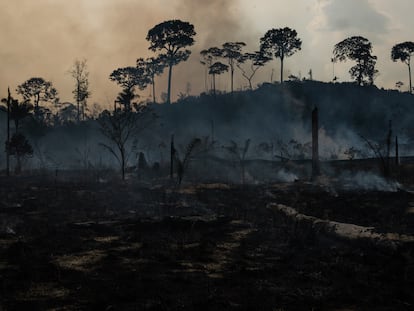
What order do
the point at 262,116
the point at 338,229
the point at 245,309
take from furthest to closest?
the point at 262,116
the point at 338,229
the point at 245,309

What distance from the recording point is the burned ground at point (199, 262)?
26.3 ft

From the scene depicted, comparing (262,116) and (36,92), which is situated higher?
(36,92)

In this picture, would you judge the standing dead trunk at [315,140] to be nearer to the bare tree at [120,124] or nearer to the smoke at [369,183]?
the smoke at [369,183]

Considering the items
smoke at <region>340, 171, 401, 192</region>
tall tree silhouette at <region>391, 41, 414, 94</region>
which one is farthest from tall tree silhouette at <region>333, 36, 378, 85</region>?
smoke at <region>340, 171, 401, 192</region>

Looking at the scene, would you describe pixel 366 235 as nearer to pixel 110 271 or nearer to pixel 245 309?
pixel 245 309

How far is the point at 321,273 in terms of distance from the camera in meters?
9.82

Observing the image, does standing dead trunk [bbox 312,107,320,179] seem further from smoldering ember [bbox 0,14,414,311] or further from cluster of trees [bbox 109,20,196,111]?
cluster of trees [bbox 109,20,196,111]

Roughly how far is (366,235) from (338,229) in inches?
50.4

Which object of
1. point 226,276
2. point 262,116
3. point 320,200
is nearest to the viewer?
point 226,276

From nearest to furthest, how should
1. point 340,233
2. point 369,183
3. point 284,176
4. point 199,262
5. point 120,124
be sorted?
1. point 199,262
2. point 340,233
3. point 369,183
4. point 284,176
5. point 120,124

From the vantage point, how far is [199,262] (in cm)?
1089

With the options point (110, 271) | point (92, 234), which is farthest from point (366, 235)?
point (92, 234)

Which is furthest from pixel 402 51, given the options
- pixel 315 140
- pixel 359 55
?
pixel 315 140

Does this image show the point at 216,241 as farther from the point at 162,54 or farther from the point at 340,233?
the point at 162,54
